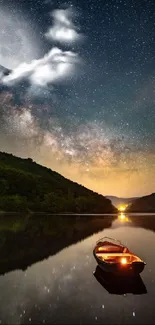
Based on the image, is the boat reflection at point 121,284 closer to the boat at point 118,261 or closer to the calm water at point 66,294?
the calm water at point 66,294

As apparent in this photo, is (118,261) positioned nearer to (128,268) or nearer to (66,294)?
(128,268)

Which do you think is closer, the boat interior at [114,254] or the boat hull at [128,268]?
the boat hull at [128,268]

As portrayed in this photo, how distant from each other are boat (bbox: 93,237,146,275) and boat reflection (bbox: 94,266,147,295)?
787 mm

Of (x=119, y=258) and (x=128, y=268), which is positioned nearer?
(x=128, y=268)

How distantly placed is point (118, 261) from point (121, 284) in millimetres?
2177

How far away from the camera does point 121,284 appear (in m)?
22.6

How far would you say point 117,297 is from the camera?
63.5ft

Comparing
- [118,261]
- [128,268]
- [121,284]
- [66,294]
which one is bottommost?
[66,294]

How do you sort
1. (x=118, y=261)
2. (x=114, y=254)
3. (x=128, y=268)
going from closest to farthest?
(x=128, y=268) → (x=118, y=261) → (x=114, y=254)

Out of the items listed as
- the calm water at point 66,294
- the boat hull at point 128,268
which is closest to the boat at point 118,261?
the boat hull at point 128,268

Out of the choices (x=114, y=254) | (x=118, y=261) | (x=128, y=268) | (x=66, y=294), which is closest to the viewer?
(x=66, y=294)

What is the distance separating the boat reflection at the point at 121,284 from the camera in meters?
20.9

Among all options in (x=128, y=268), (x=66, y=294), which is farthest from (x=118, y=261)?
(x=66, y=294)

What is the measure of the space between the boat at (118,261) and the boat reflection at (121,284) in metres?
0.79
